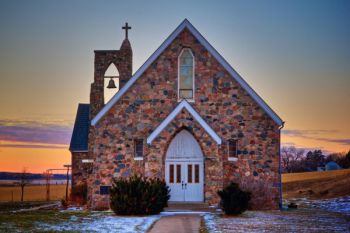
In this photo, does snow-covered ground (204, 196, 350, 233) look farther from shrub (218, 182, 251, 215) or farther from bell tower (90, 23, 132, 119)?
bell tower (90, 23, 132, 119)

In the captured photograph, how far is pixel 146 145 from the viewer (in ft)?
93.9

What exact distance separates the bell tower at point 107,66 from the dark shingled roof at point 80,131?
719 centimetres

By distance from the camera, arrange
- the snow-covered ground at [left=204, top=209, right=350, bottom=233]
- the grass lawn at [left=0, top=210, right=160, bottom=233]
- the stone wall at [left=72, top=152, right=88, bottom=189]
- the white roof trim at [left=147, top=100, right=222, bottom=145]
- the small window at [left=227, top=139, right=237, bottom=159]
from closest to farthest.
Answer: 1. the snow-covered ground at [left=204, top=209, right=350, bottom=233]
2. the grass lawn at [left=0, top=210, right=160, bottom=233]
3. the white roof trim at [left=147, top=100, right=222, bottom=145]
4. the small window at [left=227, top=139, right=237, bottom=159]
5. the stone wall at [left=72, top=152, right=88, bottom=189]

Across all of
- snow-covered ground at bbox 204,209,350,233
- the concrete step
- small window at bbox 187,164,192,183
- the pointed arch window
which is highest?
the pointed arch window

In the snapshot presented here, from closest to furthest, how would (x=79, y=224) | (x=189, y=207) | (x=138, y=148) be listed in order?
(x=79, y=224)
(x=189, y=207)
(x=138, y=148)

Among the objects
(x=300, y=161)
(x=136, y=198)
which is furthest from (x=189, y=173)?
(x=300, y=161)

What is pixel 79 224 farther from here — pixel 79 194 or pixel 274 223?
pixel 79 194

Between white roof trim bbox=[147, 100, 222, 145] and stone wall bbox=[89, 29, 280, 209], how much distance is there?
3.26 ft

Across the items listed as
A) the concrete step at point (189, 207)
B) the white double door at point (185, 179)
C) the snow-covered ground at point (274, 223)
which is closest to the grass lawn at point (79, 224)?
the snow-covered ground at point (274, 223)

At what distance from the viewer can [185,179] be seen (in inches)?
1130

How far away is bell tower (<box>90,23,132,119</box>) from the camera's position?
33281 mm

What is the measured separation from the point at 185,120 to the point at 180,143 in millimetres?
1396

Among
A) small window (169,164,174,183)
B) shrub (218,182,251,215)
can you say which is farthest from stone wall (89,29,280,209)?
shrub (218,182,251,215)

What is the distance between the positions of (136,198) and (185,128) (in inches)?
207
